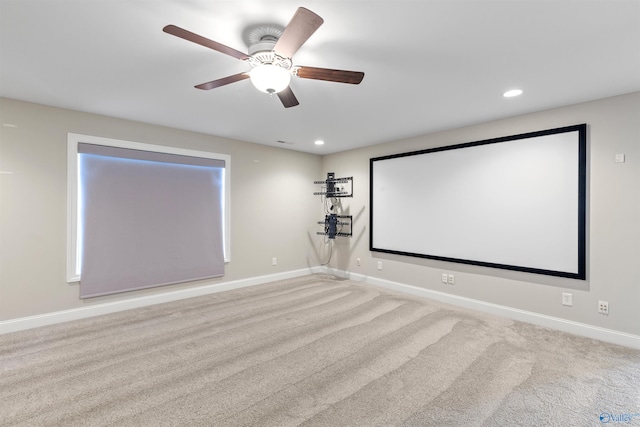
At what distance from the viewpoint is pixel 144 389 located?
2.08m

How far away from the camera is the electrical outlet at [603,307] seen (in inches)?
114

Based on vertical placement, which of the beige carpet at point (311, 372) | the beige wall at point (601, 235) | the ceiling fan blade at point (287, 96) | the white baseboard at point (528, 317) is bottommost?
the beige carpet at point (311, 372)

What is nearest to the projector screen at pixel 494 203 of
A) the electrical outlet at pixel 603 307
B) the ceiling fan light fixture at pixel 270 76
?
the electrical outlet at pixel 603 307

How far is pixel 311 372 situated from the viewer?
229 centimetres

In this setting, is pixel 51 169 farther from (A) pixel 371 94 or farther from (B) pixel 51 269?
(A) pixel 371 94

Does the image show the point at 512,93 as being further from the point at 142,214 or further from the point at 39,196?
the point at 39,196

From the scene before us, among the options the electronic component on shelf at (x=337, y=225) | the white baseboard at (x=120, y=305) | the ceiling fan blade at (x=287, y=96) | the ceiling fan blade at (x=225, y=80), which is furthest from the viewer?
the electronic component on shelf at (x=337, y=225)

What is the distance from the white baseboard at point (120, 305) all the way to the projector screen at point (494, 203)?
230 centimetres

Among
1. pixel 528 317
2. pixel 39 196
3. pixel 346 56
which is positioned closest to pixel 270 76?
pixel 346 56

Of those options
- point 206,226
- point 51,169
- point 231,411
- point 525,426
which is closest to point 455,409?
point 525,426

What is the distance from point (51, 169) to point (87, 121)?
2.20 feet

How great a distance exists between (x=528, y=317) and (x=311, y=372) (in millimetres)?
2669

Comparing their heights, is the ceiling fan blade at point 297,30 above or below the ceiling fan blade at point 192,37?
above

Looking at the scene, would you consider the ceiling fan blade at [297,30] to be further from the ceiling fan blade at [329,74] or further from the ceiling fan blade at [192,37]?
the ceiling fan blade at [192,37]
